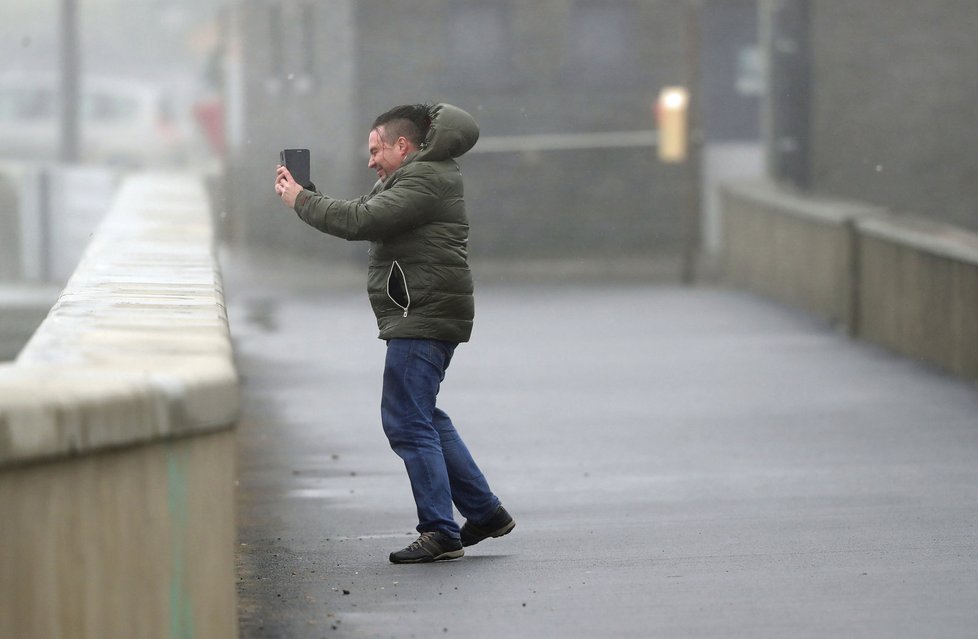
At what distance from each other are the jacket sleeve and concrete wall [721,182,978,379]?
583 centimetres

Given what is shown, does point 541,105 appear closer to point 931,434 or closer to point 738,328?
point 738,328

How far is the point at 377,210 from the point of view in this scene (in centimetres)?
639

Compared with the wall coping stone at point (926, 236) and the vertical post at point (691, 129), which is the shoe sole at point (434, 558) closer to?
the wall coping stone at point (926, 236)

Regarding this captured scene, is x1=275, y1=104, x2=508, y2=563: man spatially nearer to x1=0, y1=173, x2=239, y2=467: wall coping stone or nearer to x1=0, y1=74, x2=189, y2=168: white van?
x1=0, y1=173, x2=239, y2=467: wall coping stone

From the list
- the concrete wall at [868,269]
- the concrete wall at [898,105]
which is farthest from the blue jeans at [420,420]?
the concrete wall at [898,105]

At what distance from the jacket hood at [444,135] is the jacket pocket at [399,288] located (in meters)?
0.36

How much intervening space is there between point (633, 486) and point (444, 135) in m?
2.51

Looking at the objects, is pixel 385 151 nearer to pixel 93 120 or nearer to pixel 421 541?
pixel 421 541

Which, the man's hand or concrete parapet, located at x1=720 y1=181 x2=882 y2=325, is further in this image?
concrete parapet, located at x1=720 y1=181 x2=882 y2=325

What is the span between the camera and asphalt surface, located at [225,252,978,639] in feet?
19.7

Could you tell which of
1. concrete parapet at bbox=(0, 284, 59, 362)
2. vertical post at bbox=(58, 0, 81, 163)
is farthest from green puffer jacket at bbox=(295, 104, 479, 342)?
vertical post at bbox=(58, 0, 81, 163)

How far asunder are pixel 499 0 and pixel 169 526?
19447 mm

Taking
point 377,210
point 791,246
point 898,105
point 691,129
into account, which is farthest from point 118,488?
point 898,105

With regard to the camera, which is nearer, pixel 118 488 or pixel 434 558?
pixel 118 488
